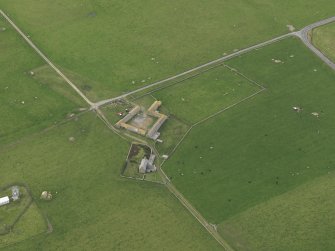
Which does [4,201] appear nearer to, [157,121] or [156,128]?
[156,128]

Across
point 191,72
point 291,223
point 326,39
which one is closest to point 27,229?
point 291,223

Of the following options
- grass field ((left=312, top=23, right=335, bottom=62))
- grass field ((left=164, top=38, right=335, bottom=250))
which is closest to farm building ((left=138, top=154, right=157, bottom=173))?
grass field ((left=164, top=38, right=335, bottom=250))

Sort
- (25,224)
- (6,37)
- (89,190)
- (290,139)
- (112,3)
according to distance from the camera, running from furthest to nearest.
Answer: (112,3) → (6,37) → (290,139) → (89,190) → (25,224)

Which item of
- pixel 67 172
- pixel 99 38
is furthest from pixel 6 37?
pixel 67 172

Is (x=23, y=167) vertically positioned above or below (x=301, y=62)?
above

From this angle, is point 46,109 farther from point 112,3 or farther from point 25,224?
point 112,3

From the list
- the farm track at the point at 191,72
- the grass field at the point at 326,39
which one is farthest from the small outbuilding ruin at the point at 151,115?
the grass field at the point at 326,39

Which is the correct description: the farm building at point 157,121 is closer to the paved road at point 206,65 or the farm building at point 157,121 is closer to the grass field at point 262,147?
the grass field at point 262,147
